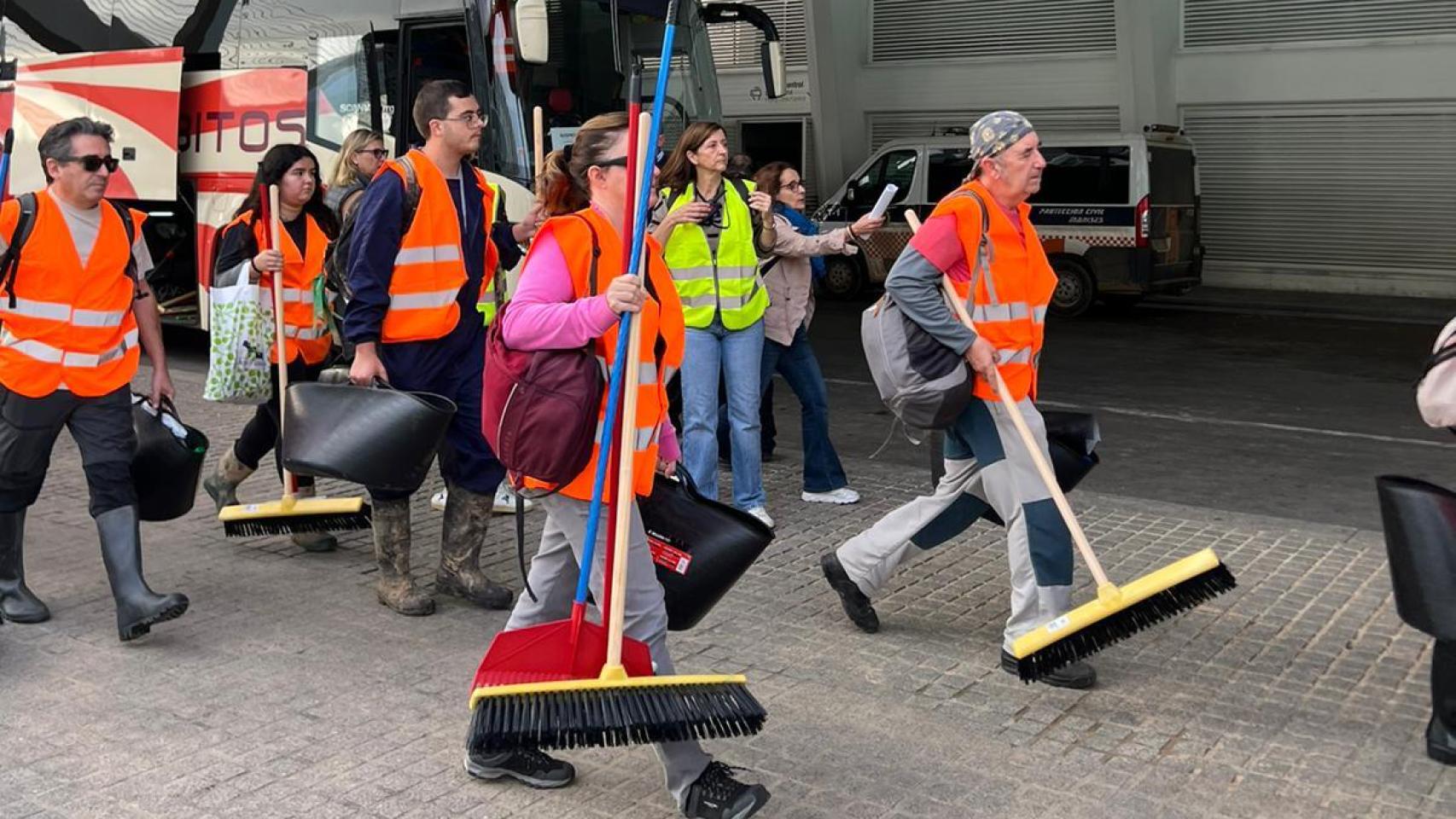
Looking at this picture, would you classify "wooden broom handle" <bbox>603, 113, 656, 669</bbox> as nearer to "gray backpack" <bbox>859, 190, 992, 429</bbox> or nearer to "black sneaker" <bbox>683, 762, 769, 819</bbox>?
"black sneaker" <bbox>683, 762, 769, 819</bbox>

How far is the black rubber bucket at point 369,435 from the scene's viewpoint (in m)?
5.17

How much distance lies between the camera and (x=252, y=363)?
650 centimetres

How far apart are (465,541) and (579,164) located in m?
2.27

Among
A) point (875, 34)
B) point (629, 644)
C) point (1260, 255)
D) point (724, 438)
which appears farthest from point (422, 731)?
point (875, 34)

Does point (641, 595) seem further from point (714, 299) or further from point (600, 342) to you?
point (714, 299)

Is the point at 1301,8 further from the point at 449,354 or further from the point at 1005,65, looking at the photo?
the point at 449,354

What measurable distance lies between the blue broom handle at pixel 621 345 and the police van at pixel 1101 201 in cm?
1362

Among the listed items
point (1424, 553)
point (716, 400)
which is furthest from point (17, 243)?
point (1424, 553)

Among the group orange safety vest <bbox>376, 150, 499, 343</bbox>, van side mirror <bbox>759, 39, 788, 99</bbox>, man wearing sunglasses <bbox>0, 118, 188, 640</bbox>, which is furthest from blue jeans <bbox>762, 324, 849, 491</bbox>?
van side mirror <bbox>759, 39, 788, 99</bbox>

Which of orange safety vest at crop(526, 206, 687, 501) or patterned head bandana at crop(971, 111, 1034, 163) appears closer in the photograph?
orange safety vest at crop(526, 206, 687, 501)

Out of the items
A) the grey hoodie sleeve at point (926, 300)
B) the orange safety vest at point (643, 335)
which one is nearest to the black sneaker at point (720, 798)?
the orange safety vest at point (643, 335)

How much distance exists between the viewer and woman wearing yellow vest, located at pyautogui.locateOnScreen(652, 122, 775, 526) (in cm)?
690

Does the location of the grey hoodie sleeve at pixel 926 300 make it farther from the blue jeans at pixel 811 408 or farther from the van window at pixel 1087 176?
the van window at pixel 1087 176

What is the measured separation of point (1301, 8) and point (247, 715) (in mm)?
19577
